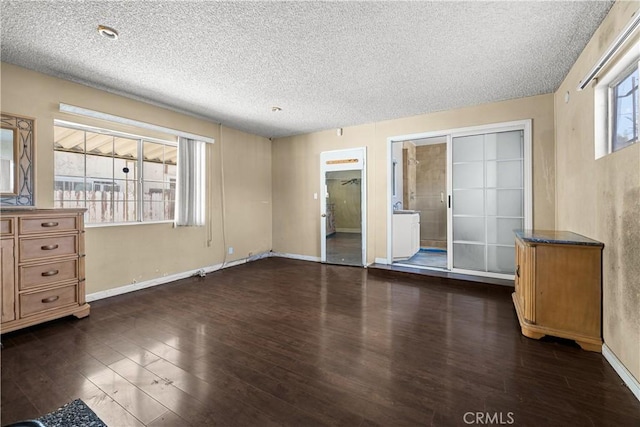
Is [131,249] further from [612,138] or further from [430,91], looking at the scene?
[612,138]

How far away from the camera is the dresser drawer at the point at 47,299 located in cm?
252

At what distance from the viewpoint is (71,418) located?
0.70 meters

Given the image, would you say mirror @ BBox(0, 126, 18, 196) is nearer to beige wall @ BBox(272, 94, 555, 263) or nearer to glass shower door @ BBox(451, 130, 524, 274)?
beige wall @ BBox(272, 94, 555, 263)

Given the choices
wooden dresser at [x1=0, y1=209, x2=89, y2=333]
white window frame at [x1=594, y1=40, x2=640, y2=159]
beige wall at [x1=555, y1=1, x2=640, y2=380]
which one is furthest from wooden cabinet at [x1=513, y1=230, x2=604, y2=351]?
wooden dresser at [x1=0, y1=209, x2=89, y2=333]

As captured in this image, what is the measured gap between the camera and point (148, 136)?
13.0ft

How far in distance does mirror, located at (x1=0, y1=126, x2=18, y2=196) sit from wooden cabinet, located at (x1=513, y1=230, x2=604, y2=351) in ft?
15.8

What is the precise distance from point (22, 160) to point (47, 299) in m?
1.42

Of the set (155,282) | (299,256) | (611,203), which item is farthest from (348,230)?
(611,203)

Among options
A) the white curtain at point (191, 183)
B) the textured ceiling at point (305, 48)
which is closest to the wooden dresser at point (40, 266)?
the white curtain at point (191, 183)

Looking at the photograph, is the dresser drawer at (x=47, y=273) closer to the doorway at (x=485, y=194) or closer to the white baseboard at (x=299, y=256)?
the white baseboard at (x=299, y=256)

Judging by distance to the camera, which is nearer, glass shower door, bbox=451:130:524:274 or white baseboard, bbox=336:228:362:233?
glass shower door, bbox=451:130:524:274

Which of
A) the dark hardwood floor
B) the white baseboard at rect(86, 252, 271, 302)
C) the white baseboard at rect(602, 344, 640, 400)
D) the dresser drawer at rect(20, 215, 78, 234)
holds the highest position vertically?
the dresser drawer at rect(20, 215, 78, 234)

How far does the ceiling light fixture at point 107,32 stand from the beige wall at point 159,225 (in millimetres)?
1359

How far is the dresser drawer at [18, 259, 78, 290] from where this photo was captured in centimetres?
253
